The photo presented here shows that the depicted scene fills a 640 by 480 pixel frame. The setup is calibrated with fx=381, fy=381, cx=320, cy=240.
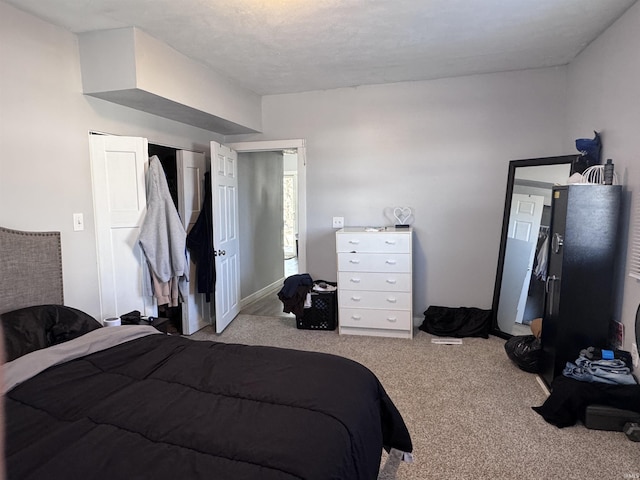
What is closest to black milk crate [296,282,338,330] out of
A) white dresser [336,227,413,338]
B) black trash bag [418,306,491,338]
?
white dresser [336,227,413,338]

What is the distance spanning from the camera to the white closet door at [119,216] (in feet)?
9.43

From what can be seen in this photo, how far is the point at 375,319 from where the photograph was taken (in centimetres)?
385

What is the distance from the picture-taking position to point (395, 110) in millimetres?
4102

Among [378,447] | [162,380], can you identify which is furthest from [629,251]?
[162,380]

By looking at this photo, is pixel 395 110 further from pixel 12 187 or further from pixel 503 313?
pixel 12 187

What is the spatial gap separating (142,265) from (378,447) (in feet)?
8.06

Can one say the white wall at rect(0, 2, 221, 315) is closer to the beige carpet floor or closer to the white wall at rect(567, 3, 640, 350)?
the beige carpet floor

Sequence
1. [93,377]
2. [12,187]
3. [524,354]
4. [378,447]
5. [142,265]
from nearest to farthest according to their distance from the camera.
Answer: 1. [378,447]
2. [93,377]
3. [12,187]
4. [524,354]
5. [142,265]

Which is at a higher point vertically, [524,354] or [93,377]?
[93,377]

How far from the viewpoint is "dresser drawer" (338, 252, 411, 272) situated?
373 centimetres

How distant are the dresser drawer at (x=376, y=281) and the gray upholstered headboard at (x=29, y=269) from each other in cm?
240

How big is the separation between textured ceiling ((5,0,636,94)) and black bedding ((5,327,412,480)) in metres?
2.07

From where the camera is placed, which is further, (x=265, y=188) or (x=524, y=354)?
(x=265, y=188)

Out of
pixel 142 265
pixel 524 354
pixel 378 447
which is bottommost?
pixel 524 354
